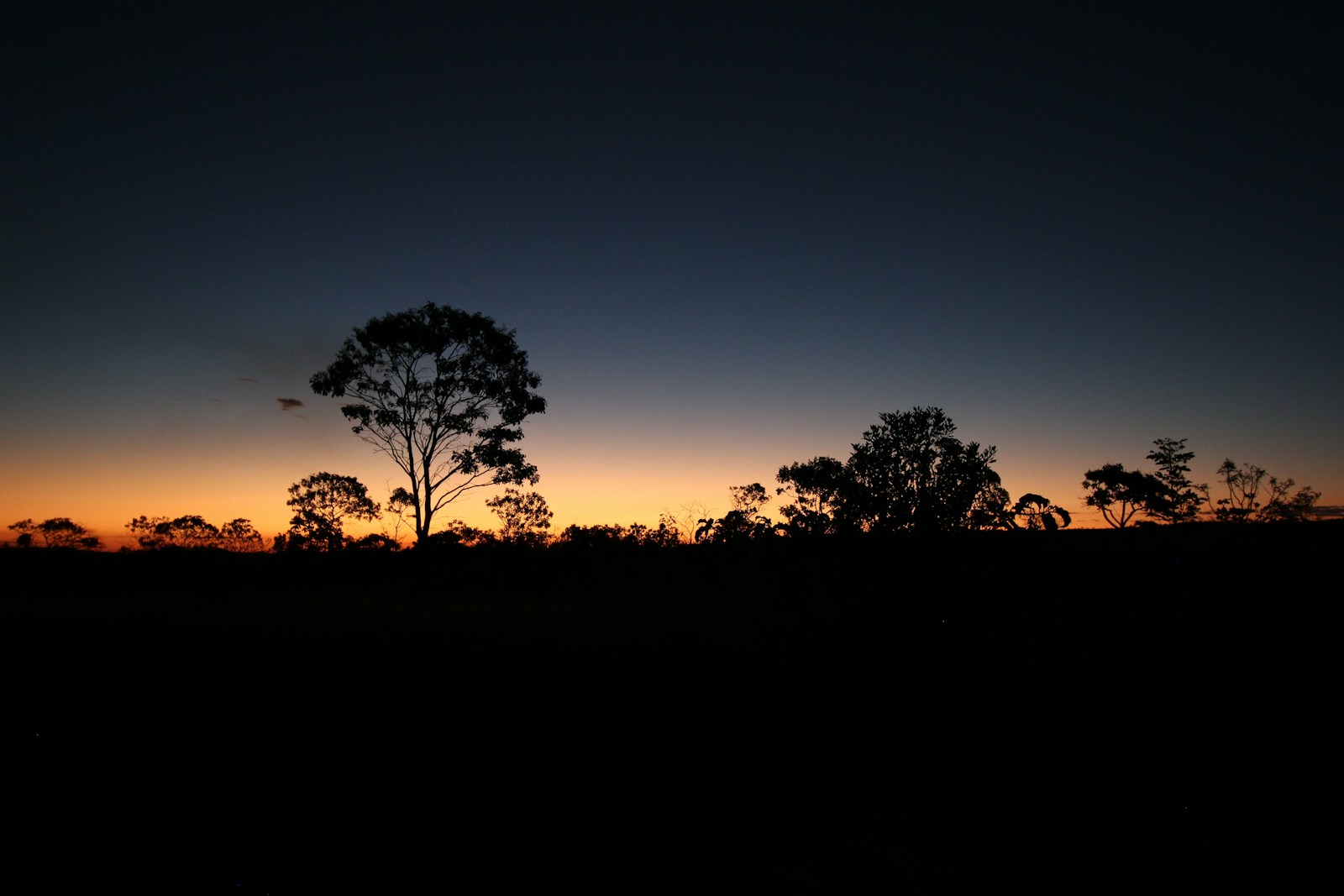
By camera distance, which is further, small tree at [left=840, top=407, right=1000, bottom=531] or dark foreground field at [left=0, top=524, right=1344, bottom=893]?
→ small tree at [left=840, top=407, right=1000, bottom=531]

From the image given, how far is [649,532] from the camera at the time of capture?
42.7 ft

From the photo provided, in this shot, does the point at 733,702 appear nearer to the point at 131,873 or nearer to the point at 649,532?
the point at 131,873

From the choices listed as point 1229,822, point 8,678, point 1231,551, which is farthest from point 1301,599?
point 8,678

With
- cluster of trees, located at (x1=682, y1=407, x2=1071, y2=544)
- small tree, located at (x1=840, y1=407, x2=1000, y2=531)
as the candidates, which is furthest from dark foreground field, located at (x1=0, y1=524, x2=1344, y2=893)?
small tree, located at (x1=840, y1=407, x2=1000, y2=531)

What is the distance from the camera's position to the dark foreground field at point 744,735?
300 centimetres

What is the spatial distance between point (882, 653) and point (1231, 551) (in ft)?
15.2

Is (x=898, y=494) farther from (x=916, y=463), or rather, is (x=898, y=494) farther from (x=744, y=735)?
(x=744, y=735)

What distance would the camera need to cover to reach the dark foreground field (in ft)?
9.85

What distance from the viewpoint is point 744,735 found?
4.36 m

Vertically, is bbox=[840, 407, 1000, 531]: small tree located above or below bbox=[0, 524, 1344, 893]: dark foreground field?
above

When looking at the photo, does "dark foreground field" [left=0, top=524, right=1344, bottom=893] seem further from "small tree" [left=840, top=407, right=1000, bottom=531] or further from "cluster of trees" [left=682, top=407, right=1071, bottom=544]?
"small tree" [left=840, top=407, right=1000, bottom=531]

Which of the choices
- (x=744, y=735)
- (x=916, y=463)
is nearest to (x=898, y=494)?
(x=916, y=463)

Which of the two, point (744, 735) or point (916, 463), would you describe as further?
point (916, 463)

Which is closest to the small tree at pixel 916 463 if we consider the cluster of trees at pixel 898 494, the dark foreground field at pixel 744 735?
the cluster of trees at pixel 898 494
